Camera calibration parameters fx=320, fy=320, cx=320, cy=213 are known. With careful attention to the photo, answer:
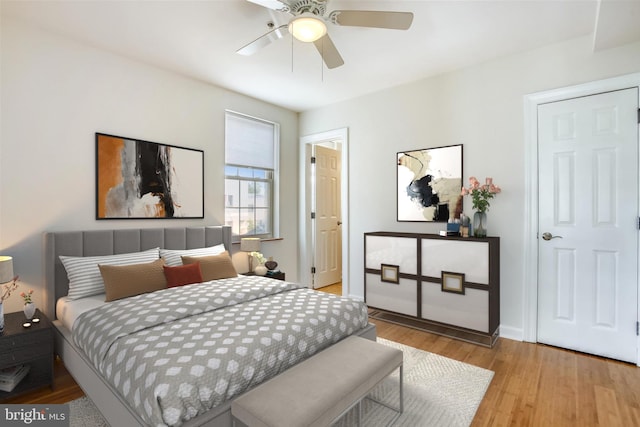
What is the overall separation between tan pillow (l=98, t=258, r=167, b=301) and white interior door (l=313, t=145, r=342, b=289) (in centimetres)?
268

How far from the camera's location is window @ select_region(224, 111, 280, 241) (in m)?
4.08

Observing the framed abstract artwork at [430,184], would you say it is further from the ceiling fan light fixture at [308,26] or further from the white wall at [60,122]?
the white wall at [60,122]

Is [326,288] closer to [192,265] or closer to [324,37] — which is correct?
[192,265]

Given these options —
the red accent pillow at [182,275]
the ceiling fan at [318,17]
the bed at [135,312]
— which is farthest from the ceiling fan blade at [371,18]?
the red accent pillow at [182,275]

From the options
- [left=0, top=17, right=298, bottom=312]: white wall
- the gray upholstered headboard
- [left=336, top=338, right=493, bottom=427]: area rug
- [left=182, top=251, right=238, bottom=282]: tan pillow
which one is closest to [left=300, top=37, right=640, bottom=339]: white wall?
[left=336, top=338, right=493, bottom=427]: area rug

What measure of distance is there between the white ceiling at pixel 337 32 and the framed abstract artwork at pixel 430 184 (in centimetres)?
90

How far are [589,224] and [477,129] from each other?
1.32 meters

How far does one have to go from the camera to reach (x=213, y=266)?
2.98m

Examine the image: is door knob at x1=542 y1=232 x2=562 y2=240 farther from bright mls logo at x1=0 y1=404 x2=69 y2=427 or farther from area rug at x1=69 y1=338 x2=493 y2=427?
bright mls logo at x1=0 y1=404 x2=69 y2=427

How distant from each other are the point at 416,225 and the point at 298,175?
78.8 inches

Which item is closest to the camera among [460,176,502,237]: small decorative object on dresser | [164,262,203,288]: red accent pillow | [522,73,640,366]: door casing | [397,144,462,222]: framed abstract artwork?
[164,262,203,288]: red accent pillow

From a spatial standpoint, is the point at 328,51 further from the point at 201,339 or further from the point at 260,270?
the point at 260,270

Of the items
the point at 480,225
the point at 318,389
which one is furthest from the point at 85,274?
the point at 480,225

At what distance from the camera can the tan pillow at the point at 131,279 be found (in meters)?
2.40
